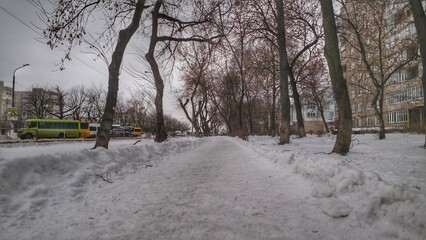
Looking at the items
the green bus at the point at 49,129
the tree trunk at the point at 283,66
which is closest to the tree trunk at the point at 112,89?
the tree trunk at the point at 283,66

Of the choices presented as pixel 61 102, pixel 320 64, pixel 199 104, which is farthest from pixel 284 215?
pixel 61 102

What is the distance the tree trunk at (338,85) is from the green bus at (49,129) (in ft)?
110

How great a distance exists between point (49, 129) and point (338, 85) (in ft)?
127

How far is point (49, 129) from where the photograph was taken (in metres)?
36.2

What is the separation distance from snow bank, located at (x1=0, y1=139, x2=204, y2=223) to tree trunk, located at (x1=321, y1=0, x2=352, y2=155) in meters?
6.15

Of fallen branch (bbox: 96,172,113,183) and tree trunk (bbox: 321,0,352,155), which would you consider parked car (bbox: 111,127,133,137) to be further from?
tree trunk (bbox: 321,0,352,155)

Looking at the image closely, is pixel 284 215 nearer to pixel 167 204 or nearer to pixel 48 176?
pixel 167 204

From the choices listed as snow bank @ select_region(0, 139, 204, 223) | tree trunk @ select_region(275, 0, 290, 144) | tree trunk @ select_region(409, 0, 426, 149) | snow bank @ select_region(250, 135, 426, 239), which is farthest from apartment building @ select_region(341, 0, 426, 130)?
snow bank @ select_region(0, 139, 204, 223)

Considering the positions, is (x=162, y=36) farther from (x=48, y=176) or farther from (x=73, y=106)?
(x=73, y=106)

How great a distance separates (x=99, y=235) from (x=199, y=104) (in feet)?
148

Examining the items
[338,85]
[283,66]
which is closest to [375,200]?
[338,85]

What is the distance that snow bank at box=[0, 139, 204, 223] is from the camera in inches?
147

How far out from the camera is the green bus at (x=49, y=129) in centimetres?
3288

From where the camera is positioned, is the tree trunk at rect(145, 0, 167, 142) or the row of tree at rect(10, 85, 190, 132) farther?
the row of tree at rect(10, 85, 190, 132)
